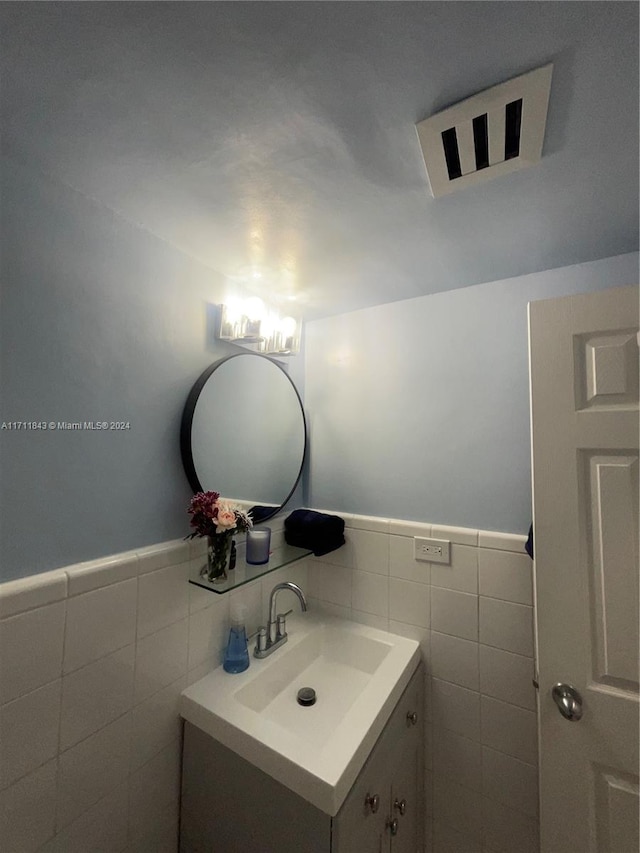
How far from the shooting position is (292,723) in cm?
109

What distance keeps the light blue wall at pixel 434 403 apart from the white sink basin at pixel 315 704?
52 centimetres

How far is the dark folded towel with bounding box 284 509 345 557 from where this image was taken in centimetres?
A: 141

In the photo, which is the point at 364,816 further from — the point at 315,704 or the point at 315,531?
the point at 315,531

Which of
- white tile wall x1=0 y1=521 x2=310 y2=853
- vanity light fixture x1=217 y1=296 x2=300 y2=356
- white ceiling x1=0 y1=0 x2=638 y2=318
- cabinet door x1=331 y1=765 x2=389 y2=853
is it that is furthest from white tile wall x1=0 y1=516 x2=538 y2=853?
white ceiling x1=0 y1=0 x2=638 y2=318

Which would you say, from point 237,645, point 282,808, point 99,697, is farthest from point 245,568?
point 282,808

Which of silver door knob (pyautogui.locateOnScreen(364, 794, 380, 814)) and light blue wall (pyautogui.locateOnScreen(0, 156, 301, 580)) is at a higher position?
light blue wall (pyautogui.locateOnScreen(0, 156, 301, 580))

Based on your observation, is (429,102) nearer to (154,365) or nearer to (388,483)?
(154,365)

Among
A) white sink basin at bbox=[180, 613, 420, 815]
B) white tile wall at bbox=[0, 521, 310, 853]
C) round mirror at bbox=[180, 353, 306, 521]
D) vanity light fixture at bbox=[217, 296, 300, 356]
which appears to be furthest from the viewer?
vanity light fixture at bbox=[217, 296, 300, 356]

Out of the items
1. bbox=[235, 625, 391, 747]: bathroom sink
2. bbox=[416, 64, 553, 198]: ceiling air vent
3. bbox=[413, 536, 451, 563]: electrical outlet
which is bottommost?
bbox=[235, 625, 391, 747]: bathroom sink

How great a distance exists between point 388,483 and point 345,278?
33.5 inches

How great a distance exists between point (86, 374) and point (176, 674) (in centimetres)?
92

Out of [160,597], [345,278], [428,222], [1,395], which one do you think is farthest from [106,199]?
[160,597]

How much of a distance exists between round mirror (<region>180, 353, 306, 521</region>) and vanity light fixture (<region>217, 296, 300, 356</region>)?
61 millimetres

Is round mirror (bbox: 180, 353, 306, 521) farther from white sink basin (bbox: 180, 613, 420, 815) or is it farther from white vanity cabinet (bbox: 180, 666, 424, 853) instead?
white vanity cabinet (bbox: 180, 666, 424, 853)
